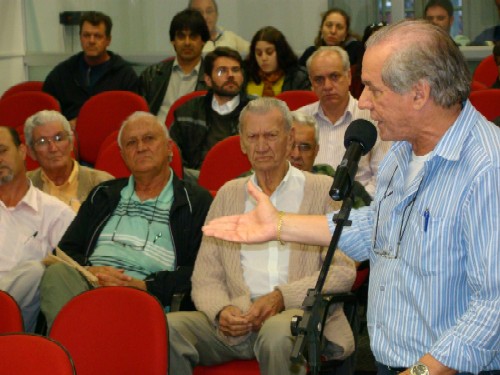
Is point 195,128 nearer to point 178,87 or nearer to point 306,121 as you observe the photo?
point 178,87

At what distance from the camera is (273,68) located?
21.8 feet

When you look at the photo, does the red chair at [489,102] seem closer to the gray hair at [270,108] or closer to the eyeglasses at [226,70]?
the eyeglasses at [226,70]

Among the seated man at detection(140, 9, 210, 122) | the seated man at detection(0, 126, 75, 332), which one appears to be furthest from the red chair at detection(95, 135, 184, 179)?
the seated man at detection(140, 9, 210, 122)

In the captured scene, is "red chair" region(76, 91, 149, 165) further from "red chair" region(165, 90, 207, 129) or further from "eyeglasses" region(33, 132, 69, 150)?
"eyeglasses" region(33, 132, 69, 150)

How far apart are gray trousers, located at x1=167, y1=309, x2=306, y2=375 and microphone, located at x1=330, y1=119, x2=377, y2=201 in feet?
5.14

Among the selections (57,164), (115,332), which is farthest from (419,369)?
(57,164)

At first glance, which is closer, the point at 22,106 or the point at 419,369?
the point at 419,369

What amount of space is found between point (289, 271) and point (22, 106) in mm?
3477

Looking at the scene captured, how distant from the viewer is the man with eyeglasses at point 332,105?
209 inches

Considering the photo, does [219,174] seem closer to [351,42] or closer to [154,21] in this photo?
[351,42]

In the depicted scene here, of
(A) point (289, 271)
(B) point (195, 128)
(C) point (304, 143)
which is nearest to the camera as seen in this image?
(A) point (289, 271)

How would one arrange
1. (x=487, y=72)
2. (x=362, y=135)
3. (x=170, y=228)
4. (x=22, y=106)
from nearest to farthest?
(x=362, y=135) → (x=170, y=228) → (x=22, y=106) → (x=487, y=72)

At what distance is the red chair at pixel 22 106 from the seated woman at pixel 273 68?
1392 mm

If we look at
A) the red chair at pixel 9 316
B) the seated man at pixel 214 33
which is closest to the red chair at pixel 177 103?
the seated man at pixel 214 33
